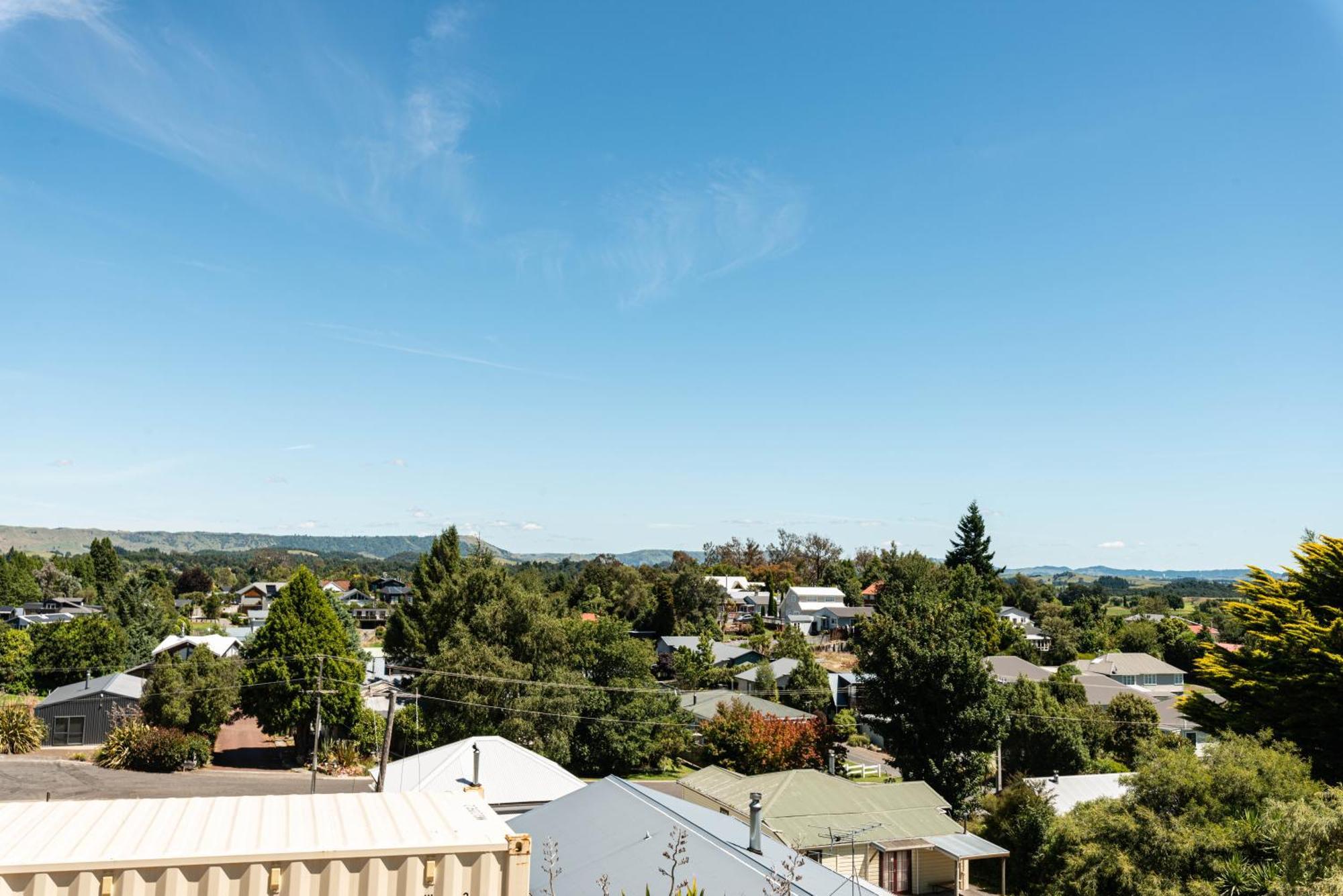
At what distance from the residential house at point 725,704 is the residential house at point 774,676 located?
4.21m

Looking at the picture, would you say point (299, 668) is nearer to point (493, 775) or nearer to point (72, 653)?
point (493, 775)

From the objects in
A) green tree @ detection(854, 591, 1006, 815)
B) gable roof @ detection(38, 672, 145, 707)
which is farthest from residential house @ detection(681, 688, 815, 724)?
gable roof @ detection(38, 672, 145, 707)

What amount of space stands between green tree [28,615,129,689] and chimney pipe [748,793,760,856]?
4859cm

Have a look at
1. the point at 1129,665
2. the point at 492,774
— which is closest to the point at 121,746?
the point at 492,774

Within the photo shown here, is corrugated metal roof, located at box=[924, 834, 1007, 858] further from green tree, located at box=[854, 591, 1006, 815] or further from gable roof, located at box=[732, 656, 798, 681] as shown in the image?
gable roof, located at box=[732, 656, 798, 681]

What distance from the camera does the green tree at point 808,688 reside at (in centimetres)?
4759

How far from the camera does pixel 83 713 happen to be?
128ft

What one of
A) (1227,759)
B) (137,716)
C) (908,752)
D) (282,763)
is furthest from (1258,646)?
(137,716)

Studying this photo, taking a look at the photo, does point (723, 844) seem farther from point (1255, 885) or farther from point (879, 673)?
point (879, 673)

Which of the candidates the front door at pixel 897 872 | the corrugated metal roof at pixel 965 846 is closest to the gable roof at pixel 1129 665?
the corrugated metal roof at pixel 965 846

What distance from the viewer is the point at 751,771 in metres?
33.7

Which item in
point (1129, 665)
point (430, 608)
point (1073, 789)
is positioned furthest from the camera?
point (1129, 665)

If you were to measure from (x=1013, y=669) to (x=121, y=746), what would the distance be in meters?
49.7

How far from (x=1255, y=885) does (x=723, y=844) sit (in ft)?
27.2
